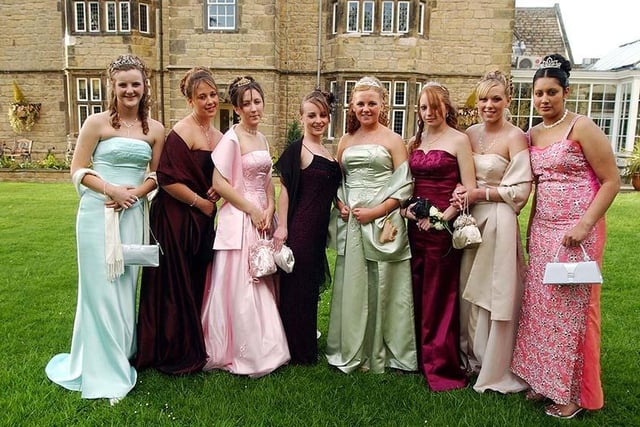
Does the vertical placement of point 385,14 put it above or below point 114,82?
above

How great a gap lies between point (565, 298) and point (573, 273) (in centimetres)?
24

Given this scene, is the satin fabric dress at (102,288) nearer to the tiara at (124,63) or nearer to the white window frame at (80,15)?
the tiara at (124,63)

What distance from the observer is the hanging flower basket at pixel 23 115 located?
765 inches

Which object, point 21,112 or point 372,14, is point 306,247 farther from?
point 21,112

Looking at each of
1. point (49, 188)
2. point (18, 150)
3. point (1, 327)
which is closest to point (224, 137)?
point (1, 327)

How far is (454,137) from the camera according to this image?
12.6 ft

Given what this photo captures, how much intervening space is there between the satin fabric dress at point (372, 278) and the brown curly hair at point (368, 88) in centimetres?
22

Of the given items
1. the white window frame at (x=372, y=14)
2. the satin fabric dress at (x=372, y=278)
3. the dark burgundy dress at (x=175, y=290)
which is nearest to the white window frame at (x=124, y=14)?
the white window frame at (x=372, y=14)

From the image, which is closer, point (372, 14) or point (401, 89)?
point (372, 14)

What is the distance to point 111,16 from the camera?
703 inches

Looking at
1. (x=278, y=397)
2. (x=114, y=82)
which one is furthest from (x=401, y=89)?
(x=278, y=397)

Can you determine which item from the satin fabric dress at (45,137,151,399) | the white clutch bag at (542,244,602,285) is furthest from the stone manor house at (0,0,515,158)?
the white clutch bag at (542,244,602,285)

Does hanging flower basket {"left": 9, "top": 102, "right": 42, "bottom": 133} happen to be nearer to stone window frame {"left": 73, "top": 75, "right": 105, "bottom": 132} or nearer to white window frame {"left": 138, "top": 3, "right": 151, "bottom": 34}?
stone window frame {"left": 73, "top": 75, "right": 105, "bottom": 132}

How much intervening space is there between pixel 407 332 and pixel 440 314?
31 centimetres
